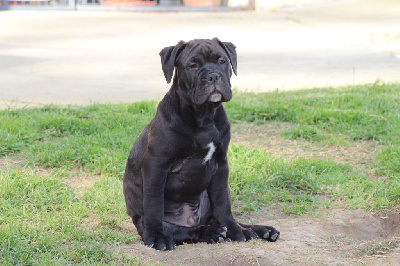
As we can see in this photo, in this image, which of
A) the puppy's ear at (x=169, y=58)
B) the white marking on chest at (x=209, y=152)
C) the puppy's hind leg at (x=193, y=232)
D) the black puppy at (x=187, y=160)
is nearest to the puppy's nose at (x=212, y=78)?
the black puppy at (x=187, y=160)

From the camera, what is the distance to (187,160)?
4117 mm

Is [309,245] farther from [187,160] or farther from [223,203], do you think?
[187,160]

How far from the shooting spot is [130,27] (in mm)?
14180

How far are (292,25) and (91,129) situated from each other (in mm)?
9711

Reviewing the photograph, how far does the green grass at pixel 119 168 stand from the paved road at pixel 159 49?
121cm

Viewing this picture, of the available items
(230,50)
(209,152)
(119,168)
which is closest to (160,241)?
(209,152)

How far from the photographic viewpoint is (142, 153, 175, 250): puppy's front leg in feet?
13.2

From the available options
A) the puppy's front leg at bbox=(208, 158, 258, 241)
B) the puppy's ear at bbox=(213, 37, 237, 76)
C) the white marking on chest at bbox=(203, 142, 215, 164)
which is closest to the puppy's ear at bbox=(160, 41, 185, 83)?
the puppy's ear at bbox=(213, 37, 237, 76)

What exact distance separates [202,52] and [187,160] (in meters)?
0.72

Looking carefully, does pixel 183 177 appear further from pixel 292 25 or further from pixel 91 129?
pixel 292 25

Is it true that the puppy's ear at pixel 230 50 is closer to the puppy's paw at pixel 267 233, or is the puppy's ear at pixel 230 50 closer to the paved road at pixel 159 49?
the puppy's paw at pixel 267 233

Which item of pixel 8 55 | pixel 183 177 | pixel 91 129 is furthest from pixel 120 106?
pixel 8 55

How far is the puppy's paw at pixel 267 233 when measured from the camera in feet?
13.8

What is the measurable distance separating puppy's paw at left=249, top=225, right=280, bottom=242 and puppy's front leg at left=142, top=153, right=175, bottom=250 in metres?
0.63
